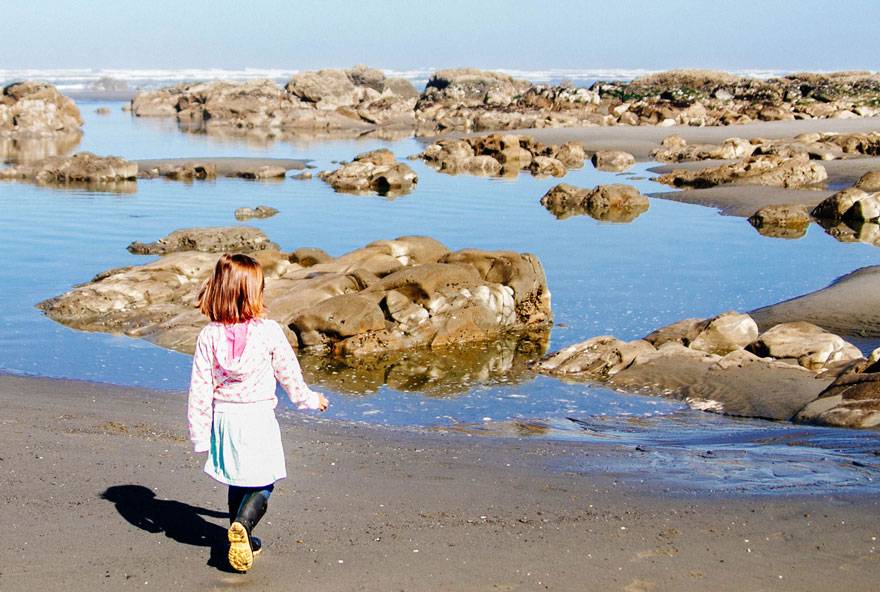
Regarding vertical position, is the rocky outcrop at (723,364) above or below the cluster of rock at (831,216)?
below

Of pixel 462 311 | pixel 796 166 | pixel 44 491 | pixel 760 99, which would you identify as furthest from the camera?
pixel 760 99

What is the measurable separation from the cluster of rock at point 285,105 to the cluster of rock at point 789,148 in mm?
28759

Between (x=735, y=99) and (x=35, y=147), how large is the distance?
46086 millimetres

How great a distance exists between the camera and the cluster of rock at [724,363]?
34.9 feet

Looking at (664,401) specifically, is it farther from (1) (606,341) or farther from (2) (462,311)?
(2) (462,311)

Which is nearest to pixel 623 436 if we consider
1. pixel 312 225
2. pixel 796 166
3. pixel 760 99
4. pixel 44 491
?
pixel 44 491

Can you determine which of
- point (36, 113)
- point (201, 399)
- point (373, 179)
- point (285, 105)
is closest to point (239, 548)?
point (201, 399)

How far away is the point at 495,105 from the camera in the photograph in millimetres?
72000

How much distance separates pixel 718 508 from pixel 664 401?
16.7 feet

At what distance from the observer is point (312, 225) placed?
949 inches

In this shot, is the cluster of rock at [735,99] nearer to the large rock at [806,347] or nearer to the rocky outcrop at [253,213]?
the rocky outcrop at [253,213]

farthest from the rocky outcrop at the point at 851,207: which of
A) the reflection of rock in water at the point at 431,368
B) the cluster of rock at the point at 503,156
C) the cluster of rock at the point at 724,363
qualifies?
the reflection of rock in water at the point at 431,368

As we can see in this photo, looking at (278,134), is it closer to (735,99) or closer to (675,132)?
(675,132)

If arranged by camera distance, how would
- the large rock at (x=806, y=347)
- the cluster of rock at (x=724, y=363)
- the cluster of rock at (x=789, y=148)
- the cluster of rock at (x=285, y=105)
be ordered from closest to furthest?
the cluster of rock at (x=724, y=363)
the large rock at (x=806, y=347)
the cluster of rock at (x=789, y=148)
the cluster of rock at (x=285, y=105)
